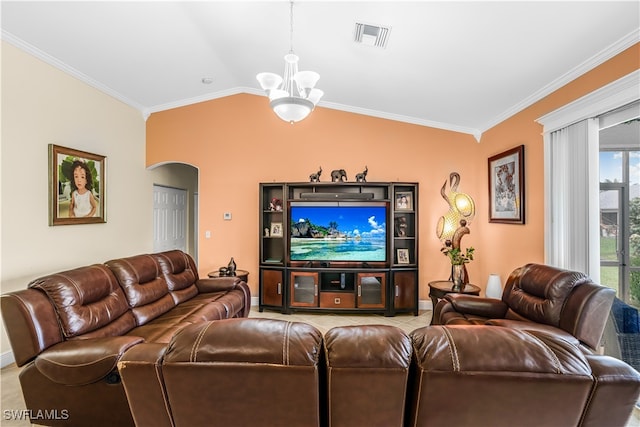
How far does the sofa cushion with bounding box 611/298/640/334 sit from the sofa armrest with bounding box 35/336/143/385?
11.9 ft

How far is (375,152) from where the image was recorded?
501 cm

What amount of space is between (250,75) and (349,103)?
147cm

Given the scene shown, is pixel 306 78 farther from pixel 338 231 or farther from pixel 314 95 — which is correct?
pixel 338 231

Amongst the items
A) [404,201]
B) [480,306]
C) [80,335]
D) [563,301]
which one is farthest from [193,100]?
[563,301]

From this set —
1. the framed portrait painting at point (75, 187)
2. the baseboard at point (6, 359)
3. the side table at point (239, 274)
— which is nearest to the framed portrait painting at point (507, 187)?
the side table at point (239, 274)

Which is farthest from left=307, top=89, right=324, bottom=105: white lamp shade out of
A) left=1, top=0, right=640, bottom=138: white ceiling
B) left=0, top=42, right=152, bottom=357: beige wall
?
left=0, top=42, right=152, bottom=357: beige wall

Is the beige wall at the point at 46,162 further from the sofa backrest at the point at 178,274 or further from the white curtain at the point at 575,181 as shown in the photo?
the white curtain at the point at 575,181

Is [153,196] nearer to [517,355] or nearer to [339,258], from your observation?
[339,258]

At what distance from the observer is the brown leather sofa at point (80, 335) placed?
6.20 feet

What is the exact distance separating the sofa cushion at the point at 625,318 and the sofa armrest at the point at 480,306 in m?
0.80

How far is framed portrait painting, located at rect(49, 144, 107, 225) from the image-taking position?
352cm

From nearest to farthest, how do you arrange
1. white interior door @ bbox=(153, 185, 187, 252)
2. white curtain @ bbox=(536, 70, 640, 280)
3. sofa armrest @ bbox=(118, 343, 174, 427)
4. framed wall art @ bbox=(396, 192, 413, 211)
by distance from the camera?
sofa armrest @ bbox=(118, 343, 174, 427) < white curtain @ bbox=(536, 70, 640, 280) < framed wall art @ bbox=(396, 192, 413, 211) < white interior door @ bbox=(153, 185, 187, 252)

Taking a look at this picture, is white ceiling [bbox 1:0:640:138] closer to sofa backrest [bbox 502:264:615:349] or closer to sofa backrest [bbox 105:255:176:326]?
sofa backrest [bbox 502:264:615:349]

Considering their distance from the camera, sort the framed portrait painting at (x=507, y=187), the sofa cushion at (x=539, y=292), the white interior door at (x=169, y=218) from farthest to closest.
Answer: the white interior door at (x=169, y=218) < the framed portrait painting at (x=507, y=187) < the sofa cushion at (x=539, y=292)
